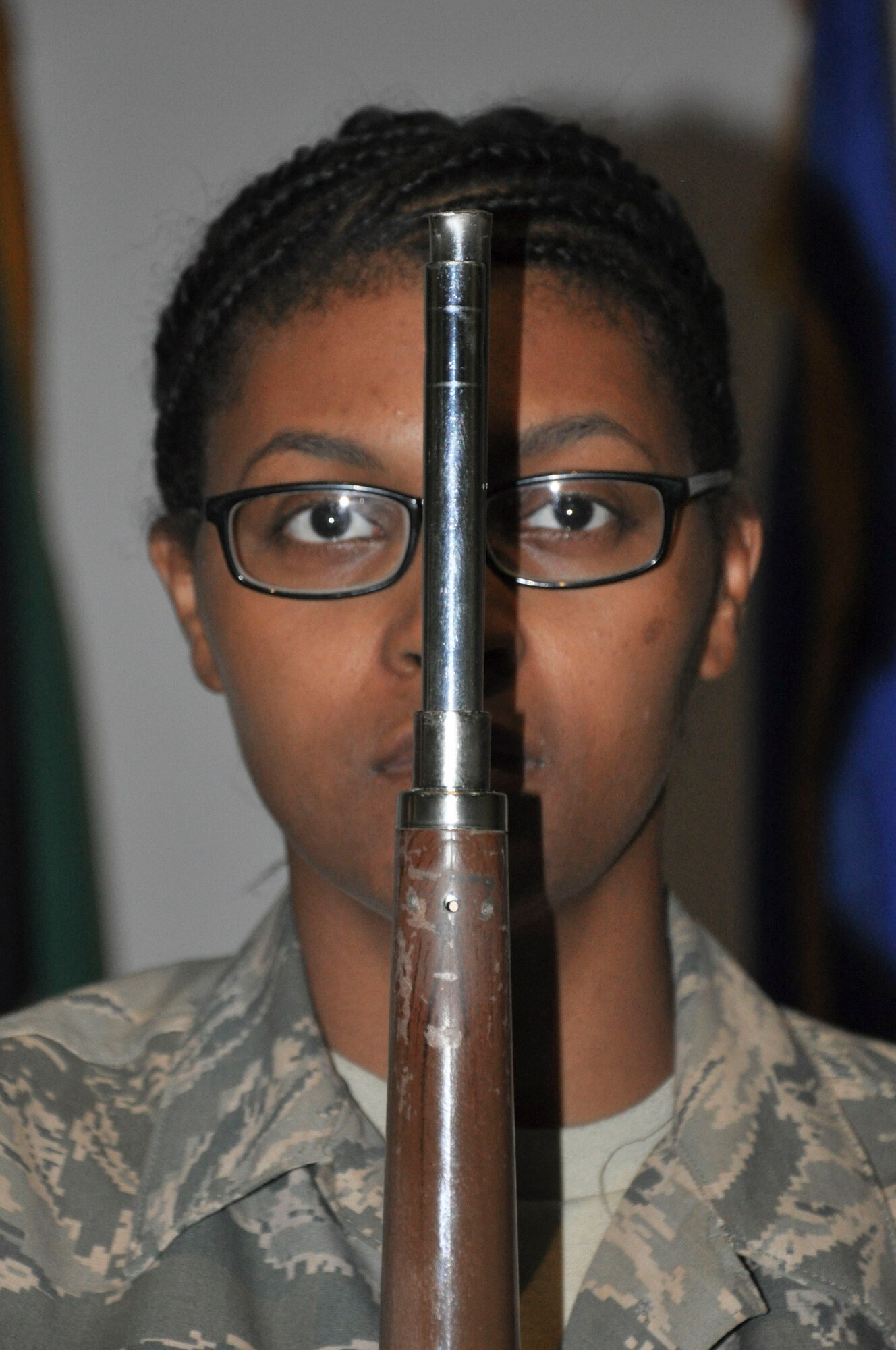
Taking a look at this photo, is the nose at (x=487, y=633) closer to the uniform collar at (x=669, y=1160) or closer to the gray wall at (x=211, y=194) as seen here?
the uniform collar at (x=669, y=1160)

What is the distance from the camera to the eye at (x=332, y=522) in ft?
2.35

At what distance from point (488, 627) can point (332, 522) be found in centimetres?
9

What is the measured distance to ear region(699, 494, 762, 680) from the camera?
829 mm

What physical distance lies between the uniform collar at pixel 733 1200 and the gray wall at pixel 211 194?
52 cm

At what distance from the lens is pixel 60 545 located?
1334 mm

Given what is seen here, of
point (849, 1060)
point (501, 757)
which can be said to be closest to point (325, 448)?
point (501, 757)

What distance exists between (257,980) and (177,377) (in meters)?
0.31

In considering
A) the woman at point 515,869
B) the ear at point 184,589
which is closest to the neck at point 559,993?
the woman at point 515,869

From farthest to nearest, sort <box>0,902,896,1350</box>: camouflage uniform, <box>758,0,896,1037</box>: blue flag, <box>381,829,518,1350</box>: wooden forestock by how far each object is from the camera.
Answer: <box>758,0,896,1037</box>: blue flag → <box>0,902,896,1350</box>: camouflage uniform → <box>381,829,518,1350</box>: wooden forestock

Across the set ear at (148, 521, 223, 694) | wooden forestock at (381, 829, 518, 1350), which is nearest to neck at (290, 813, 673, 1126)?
ear at (148, 521, 223, 694)

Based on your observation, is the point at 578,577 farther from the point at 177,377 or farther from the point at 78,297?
the point at 78,297

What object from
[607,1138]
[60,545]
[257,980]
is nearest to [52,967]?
[60,545]

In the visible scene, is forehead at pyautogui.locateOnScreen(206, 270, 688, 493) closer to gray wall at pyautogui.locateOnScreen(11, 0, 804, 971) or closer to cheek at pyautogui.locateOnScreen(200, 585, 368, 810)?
cheek at pyautogui.locateOnScreen(200, 585, 368, 810)

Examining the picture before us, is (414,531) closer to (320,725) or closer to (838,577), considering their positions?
(320,725)
